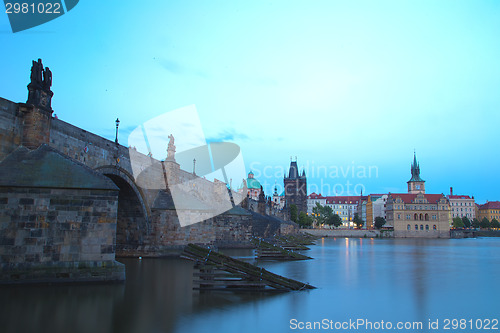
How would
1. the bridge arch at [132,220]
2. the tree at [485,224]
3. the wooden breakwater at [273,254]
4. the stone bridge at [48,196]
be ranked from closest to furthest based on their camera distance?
the stone bridge at [48,196], the bridge arch at [132,220], the wooden breakwater at [273,254], the tree at [485,224]

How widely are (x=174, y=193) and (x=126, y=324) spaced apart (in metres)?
21.5

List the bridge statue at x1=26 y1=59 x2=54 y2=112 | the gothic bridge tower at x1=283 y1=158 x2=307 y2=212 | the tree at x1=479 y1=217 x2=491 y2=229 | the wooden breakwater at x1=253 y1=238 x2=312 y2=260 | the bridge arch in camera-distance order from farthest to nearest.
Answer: the gothic bridge tower at x1=283 y1=158 x2=307 y2=212 → the tree at x1=479 y1=217 x2=491 y2=229 → the wooden breakwater at x1=253 y1=238 x2=312 y2=260 → the bridge arch → the bridge statue at x1=26 y1=59 x2=54 y2=112

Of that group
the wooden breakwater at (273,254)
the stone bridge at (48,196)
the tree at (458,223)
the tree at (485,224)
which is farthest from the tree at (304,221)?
the stone bridge at (48,196)

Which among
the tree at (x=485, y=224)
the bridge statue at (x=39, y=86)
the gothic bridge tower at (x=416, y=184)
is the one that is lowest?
the tree at (x=485, y=224)

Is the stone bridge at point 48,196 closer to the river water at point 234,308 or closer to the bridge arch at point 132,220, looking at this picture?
the river water at point 234,308

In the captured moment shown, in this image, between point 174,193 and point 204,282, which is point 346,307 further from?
point 174,193

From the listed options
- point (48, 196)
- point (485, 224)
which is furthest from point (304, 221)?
point (48, 196)

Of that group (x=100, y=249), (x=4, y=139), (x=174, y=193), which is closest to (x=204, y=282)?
(x=100, y=249)

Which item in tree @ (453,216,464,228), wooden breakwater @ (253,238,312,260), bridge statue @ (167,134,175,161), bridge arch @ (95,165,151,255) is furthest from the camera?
tree @ (453,216,464,228)

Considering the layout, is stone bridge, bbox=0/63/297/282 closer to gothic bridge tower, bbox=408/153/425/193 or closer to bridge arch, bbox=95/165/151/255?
bridge arch, bbox=95/165/151/255

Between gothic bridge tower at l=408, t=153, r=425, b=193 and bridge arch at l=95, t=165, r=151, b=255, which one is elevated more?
gothic bridge tower at l=408, t=153, r=425, b=193

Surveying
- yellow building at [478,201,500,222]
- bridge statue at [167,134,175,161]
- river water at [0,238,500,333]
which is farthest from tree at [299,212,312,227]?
river water at [0,238,500,333]

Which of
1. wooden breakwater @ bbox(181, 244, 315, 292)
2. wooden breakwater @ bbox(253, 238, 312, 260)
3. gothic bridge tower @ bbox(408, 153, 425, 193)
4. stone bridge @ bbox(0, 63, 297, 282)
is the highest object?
gothic bridge tower @ bbox(408, 153, 425, 193)

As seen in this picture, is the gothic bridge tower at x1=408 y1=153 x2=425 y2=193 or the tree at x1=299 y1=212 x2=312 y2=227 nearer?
the tree at x1=299 y1=212 x2=312 y2=227
